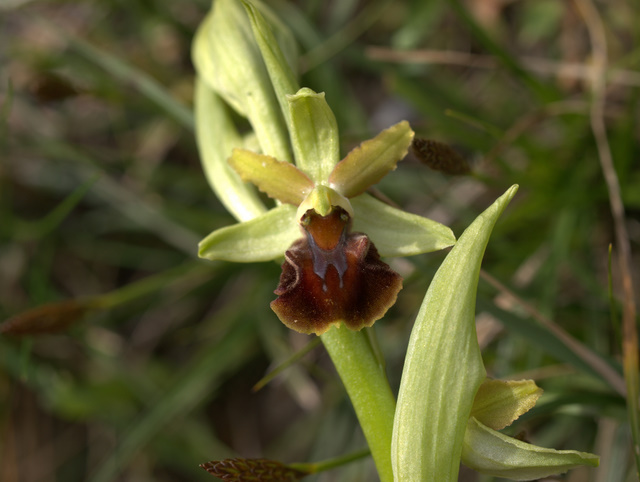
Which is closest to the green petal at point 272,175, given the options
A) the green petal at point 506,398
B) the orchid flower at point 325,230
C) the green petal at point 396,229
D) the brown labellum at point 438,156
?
the orchid flower at point 325,230

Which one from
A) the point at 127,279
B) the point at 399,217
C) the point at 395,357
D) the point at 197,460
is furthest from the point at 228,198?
the point at 127,279

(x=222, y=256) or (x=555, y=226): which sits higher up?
(x=555, y=226)

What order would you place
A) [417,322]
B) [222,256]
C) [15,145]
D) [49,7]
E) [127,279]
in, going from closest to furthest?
[417,322] < [222,256] < [15,145] < [127,279] < [49,7]

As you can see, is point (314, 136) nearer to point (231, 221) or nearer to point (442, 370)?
point (442, 370)

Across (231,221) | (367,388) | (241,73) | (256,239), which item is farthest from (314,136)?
(231,221)

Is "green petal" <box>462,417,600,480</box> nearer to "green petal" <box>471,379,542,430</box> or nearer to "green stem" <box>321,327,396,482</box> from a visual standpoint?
"green petal" <box>471,379,542,430</box>

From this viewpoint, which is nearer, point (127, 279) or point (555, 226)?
point (555, 226)

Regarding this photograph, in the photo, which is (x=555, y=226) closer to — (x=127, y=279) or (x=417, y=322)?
(x=417, y=322)

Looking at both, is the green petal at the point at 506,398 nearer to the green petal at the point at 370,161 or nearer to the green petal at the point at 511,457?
the green petal at the point at 511,457
